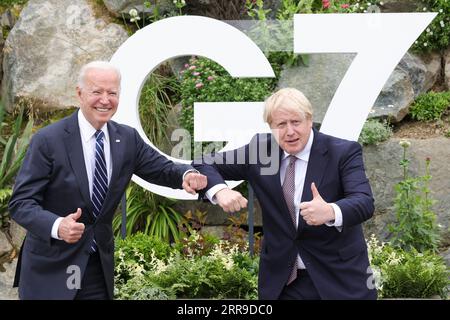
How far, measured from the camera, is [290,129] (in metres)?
3.83

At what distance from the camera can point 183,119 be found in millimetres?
8016

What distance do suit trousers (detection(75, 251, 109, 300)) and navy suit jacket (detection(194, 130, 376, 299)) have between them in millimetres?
801

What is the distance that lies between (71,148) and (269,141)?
102 centimetres

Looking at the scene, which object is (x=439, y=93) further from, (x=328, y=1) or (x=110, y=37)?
(x=110, y=37)

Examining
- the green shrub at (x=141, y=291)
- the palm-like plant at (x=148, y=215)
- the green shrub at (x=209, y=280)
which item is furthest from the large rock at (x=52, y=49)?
the green shrub at (x=209, y=280)

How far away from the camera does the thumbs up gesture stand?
3573mm

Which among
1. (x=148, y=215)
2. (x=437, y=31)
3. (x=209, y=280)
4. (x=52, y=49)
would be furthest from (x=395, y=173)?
(x=52, y=49)

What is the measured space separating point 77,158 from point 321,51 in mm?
3185

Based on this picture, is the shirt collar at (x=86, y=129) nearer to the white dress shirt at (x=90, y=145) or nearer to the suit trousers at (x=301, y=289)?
the white dress shirt at (x=90, y=145)

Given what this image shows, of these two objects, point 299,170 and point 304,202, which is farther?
point 299,170

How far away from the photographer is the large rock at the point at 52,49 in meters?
8.59

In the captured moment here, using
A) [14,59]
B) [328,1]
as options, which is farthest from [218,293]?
[14,59]

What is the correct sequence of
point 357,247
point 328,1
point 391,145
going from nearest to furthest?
point 357,247, point 391,145, point 328,1

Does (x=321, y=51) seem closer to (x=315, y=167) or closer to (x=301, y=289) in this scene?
(x=315, y=167)
